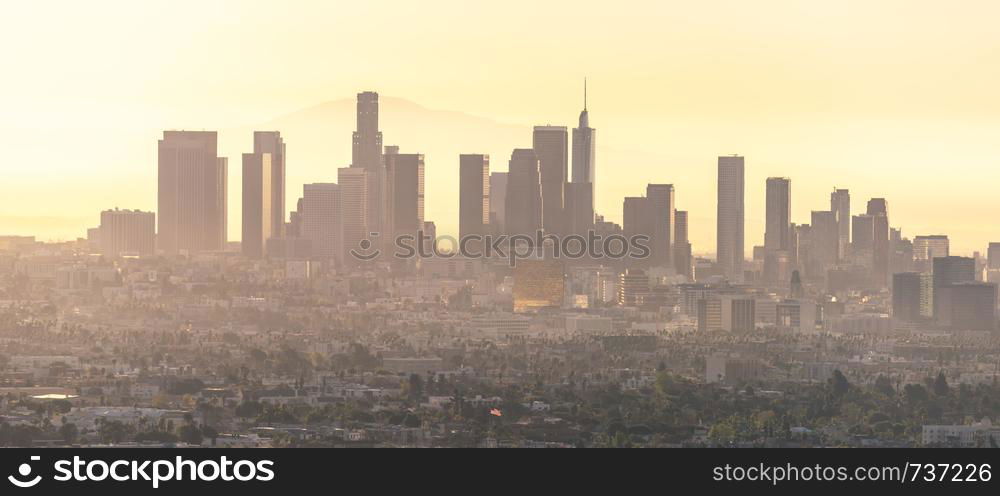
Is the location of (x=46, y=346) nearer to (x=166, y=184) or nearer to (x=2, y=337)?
(x=2, y=337)

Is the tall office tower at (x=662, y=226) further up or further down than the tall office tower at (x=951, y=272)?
further up

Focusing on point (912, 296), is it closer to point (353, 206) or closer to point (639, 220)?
point (639, 220)

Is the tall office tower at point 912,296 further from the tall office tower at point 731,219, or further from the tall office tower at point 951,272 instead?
the tall office tower at point 731,219

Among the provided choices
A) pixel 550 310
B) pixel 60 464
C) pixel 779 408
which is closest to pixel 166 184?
pixel 550 310

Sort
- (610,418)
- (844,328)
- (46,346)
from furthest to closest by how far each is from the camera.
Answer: (844,328) → (46,346) → (610,418)

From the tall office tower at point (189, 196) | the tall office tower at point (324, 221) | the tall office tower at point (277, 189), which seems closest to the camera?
the tall office tower at point (277, 189)

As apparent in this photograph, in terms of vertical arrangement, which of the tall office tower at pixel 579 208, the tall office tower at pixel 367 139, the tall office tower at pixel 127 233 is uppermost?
the tall office tower at pixel 367 139

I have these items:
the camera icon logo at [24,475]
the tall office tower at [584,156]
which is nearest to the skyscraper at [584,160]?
the tall office tower at [584,156]
